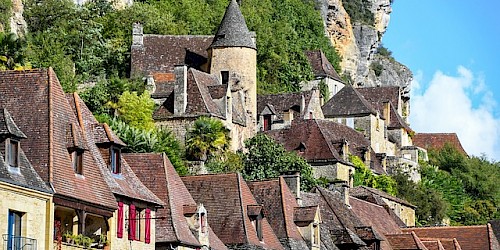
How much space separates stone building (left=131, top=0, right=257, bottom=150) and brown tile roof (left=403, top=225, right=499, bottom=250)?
12.8 metres

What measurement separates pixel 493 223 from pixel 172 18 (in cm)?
3318

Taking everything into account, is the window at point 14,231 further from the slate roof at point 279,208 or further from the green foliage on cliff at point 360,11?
the green foliage on cliff at point 360,11

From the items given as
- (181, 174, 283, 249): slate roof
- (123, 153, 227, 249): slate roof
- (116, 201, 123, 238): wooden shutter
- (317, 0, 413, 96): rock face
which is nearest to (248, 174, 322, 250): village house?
(181, 174, 283, 249): slate roof

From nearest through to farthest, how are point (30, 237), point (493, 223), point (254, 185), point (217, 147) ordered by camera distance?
point (30, 237), point (254, 185), point (217, 147), point (493, 223)

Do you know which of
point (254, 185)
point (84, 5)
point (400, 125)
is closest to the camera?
point (254, 185)

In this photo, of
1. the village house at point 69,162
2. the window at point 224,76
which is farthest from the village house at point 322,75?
the village house at point 69,162

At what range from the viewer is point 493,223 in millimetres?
86562

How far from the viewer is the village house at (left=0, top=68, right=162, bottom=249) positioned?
36.9 m

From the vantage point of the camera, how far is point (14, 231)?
35.1 m

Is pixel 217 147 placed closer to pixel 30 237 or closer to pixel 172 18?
pixel 172 18

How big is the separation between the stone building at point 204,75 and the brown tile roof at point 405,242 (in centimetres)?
1543

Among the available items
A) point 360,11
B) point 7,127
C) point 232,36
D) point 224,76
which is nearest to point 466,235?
point 224,76

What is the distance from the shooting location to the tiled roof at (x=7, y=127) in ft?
114

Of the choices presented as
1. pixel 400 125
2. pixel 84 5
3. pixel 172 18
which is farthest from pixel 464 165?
pixel 84 5
